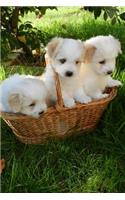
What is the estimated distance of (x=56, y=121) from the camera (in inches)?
145

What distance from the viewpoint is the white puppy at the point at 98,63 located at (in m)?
3.63

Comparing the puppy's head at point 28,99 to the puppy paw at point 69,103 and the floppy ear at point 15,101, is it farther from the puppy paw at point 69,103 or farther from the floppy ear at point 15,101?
the puppy paw at point 69,103

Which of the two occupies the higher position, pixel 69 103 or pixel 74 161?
pixel 69 103

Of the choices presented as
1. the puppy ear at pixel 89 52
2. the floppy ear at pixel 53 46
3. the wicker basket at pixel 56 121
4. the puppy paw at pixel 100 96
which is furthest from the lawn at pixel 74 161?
the floppy ear at pixel 53 46

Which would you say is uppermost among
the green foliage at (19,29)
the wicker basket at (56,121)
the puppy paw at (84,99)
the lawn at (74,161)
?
the green foliage at (19,29)

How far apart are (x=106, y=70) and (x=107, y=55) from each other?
0.11 meters

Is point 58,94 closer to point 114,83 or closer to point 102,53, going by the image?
point 102,53

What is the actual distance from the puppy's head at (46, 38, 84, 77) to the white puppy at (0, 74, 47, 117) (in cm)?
20

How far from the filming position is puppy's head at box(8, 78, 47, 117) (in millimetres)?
3469

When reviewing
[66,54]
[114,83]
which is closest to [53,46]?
[66,54]

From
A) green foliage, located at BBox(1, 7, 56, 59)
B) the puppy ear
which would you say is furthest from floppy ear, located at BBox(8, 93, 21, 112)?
green foliage, located at BBox(1, 7, 56, 59)

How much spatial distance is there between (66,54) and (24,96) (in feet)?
1.41

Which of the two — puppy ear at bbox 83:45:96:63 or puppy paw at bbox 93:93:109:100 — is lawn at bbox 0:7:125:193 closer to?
puppy paw at bbox 93:93:109:100
